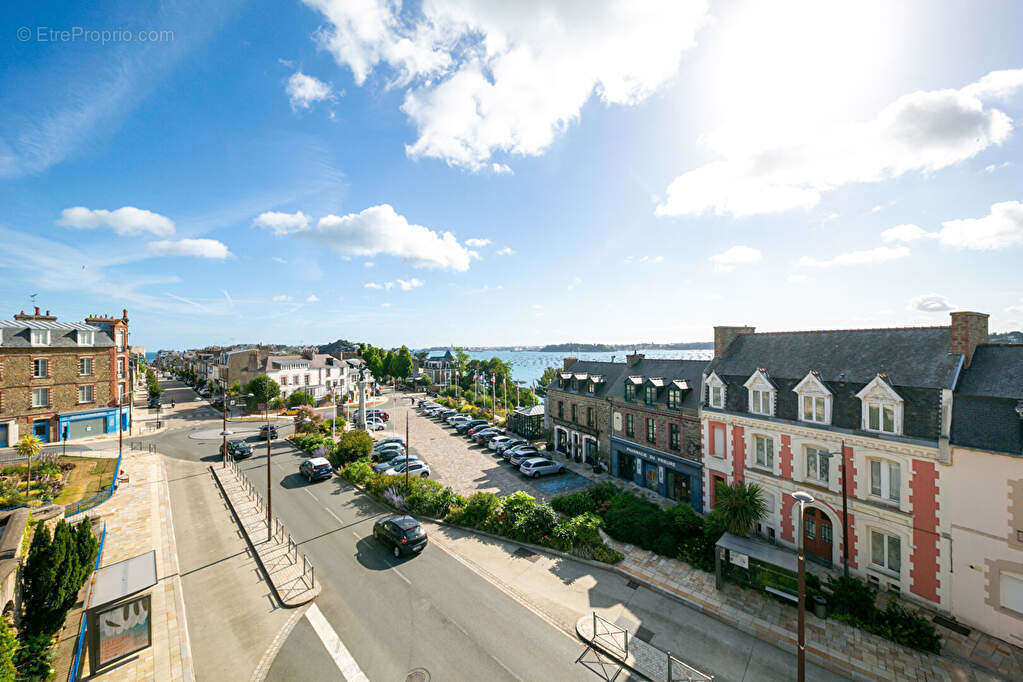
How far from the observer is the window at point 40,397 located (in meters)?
40.3

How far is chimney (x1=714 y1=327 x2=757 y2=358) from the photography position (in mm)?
27608

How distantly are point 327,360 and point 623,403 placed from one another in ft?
236

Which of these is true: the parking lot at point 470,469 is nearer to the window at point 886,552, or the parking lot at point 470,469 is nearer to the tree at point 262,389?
the window at point 886,552

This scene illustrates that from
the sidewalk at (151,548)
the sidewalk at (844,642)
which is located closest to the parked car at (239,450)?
the sidewalk at (151,548)

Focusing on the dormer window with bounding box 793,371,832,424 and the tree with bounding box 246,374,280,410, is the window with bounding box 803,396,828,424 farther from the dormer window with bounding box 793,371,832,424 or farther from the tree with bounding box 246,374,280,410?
the tree with bounding box 246,374,280,410

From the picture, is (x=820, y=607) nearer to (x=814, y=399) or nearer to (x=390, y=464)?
(x=814, y=399)

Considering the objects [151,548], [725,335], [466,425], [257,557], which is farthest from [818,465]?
[466,425]

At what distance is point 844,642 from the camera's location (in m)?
14.4

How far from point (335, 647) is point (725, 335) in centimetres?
2774

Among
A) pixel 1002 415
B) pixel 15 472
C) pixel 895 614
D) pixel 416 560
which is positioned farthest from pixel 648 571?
pixel 15 472

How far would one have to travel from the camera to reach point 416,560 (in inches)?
800

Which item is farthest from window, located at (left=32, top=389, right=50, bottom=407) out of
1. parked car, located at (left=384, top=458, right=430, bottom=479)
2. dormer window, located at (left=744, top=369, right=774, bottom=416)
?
dormer window, located at (left=744, top=369, right=774, bottom=416)

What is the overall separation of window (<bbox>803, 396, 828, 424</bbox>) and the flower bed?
39.8ft

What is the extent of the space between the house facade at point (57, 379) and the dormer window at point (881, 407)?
198 ft
